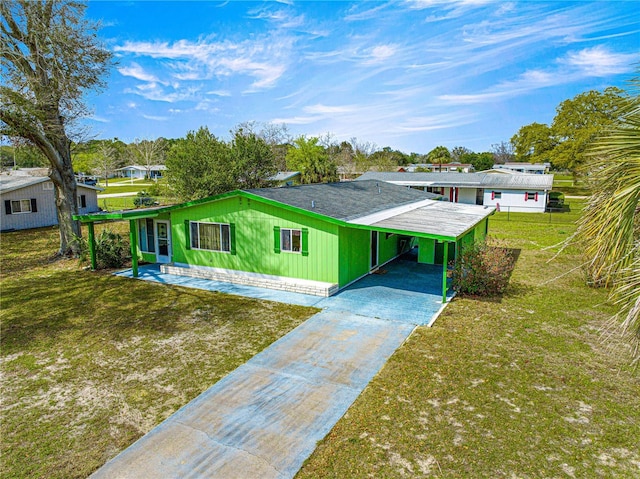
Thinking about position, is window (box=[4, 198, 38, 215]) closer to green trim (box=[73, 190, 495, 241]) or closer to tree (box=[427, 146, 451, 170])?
green trim (box=[73, 190, 495, 241])

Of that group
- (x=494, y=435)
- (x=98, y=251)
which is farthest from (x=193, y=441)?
(x=98, y=251)

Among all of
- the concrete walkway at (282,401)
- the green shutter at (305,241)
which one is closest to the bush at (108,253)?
the green shutter at (305,241)

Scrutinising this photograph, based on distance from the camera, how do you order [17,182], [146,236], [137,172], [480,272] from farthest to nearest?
[137,172], [17,182], [146,236], [480,272]

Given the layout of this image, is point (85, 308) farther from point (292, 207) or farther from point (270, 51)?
point (270, 51)

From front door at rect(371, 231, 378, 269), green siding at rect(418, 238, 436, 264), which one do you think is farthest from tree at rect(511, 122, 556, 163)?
front door at rect(371, 231, 378, 269)

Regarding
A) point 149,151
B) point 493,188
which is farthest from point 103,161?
point 493,188

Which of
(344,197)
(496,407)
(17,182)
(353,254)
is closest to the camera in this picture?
(496,407)

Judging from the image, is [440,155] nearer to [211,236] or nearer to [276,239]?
[211,236]
